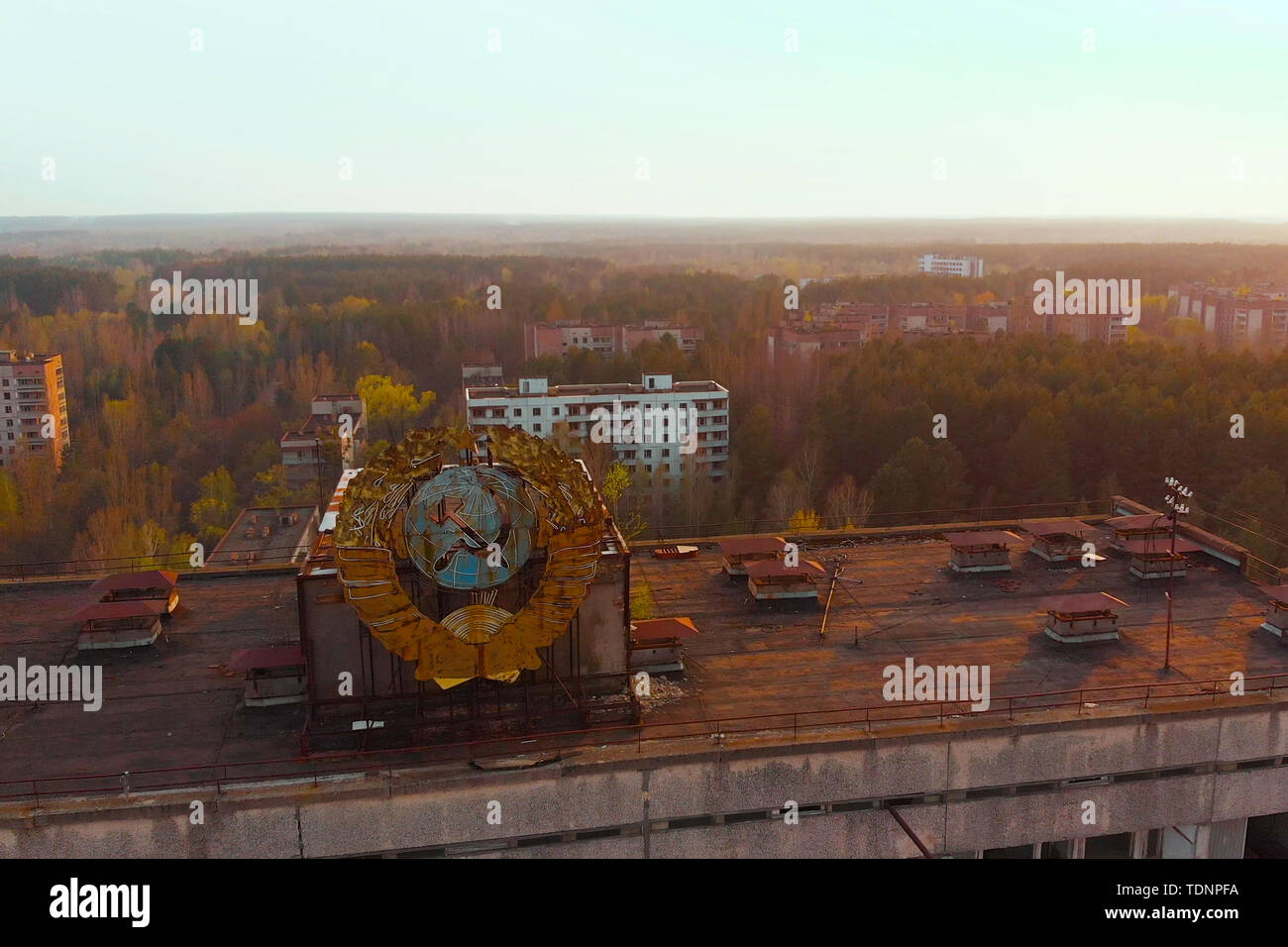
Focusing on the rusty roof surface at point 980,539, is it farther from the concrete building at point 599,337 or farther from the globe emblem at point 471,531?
the concrete building at point 599,337

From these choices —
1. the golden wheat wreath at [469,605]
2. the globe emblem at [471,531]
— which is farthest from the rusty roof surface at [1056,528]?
the globe emblem at [471,531]

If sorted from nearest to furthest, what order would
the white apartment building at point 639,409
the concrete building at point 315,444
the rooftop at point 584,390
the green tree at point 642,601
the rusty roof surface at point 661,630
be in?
the rusty roof surface at point 661,630
the green tree at point 642,601
the white apartment building at point 639,409
the rooftop at point 584,390
the concrete building at point 315,444

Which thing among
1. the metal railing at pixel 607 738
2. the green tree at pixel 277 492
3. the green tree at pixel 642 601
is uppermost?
the green tree at pixel 642 601

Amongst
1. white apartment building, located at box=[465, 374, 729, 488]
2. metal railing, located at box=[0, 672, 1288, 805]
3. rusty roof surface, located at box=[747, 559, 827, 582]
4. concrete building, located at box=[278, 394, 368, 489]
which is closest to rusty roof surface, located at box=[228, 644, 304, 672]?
metal railing, located at box=[0, 672, 1288, 805]

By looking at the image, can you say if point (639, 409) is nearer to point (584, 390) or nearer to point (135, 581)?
point (584, 390)

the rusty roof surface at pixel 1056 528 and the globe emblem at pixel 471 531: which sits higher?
the globe emblem at pixel 471 531

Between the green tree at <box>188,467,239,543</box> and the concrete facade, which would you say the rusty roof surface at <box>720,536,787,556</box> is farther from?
the green tree at <box>188,467,239,543</box>

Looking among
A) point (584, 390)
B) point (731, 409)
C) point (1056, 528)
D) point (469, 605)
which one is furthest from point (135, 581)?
point (731, 409)
